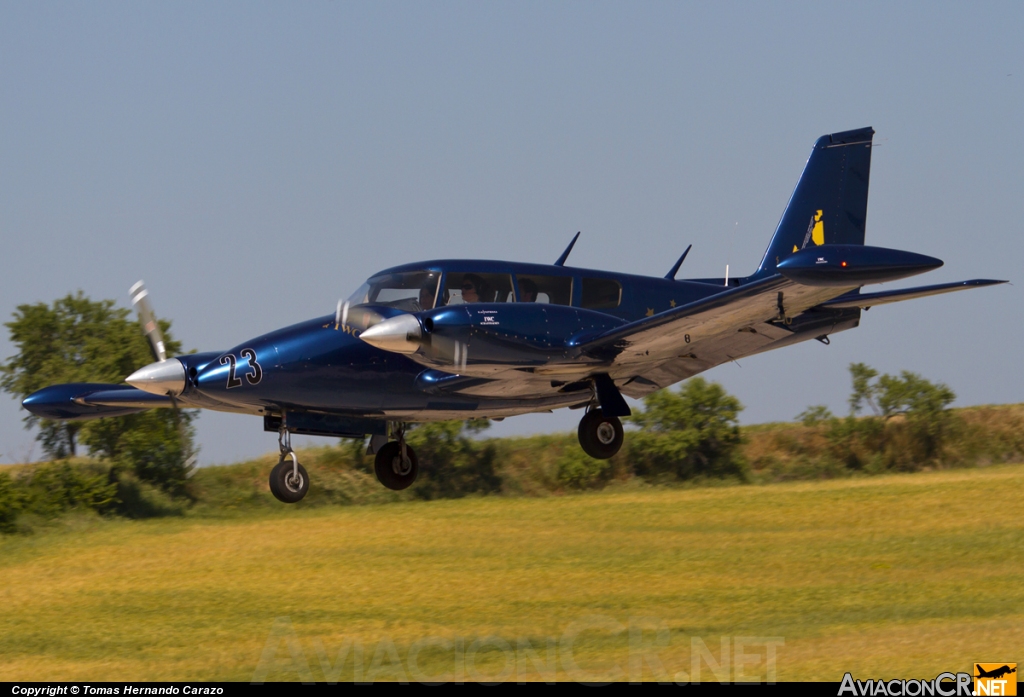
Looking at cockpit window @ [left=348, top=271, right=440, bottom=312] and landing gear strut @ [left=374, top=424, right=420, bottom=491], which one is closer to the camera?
cockpit window @ [left=348, top=271, right=440, bottom=312]

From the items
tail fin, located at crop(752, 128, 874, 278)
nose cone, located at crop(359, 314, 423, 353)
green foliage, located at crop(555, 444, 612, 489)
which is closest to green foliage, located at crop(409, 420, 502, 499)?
green foliage, located at crop(555, 444, 612, 489)

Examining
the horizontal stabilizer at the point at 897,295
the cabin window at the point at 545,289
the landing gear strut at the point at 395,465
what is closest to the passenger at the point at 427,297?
the cabin window at the point at 545,289

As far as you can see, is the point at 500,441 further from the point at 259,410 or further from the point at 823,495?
the point at 259,410

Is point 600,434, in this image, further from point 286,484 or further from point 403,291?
point 286,484

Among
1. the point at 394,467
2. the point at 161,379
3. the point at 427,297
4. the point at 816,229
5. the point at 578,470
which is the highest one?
the point at 816,229

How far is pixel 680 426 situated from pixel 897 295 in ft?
87.3

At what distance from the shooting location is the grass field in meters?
26.0

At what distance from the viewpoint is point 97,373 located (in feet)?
126

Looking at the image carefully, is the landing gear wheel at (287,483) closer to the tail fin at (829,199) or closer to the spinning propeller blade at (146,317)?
the spinning propeller blade at (146,317)

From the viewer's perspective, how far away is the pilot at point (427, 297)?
15805 mm

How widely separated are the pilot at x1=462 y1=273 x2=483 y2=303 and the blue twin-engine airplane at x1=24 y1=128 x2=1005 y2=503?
19 mm

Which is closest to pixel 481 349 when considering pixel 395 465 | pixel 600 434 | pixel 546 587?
pixel 600 434

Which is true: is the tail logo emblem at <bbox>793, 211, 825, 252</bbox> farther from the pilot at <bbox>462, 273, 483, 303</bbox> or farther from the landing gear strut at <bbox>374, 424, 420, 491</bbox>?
the landing gear strut at <bbox>374, 424, 420, 491</bbox>

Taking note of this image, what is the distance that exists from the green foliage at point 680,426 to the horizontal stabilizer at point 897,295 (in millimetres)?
24930
